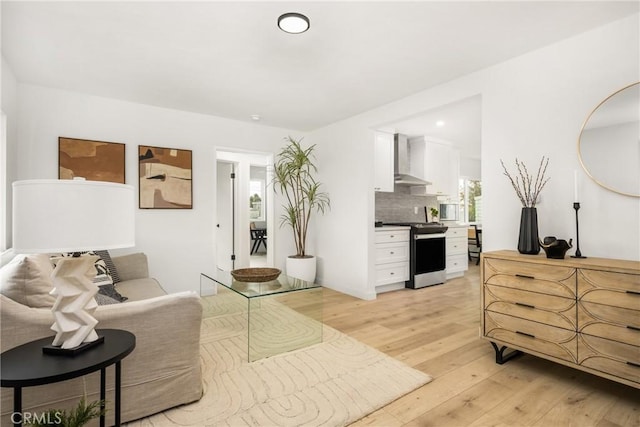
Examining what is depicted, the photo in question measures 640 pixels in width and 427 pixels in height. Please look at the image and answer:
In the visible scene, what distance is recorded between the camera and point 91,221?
50.3 inches

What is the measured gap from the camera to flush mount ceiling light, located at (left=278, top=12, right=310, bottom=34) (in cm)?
207

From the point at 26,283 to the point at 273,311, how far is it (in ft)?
7.72

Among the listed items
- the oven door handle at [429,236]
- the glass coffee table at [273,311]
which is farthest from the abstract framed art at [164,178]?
the oven door handle at [429,236]

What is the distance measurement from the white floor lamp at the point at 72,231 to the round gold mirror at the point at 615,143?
293cm

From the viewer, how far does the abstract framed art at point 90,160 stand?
3.45 metres

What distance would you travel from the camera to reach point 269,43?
246 cm

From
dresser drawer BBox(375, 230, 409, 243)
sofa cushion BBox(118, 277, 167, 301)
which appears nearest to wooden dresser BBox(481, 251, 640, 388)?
dresser drawer BBox(375, 230, 409, 243)

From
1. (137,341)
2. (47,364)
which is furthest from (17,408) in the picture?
(137,341)

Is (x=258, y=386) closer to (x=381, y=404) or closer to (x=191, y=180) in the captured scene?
(x=381, y=404)

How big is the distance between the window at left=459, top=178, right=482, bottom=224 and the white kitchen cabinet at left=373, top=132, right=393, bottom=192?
3.39 metres

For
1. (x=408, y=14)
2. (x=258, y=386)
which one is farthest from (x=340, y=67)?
(x=258, y=386)

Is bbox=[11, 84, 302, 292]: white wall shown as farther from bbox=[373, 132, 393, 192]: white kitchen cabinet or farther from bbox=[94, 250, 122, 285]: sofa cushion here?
bbox=[373, 132, 393, 192]: white kitchen cabinet

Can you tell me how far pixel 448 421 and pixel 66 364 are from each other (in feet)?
6.00

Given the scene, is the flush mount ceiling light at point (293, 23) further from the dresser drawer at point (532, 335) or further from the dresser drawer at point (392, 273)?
the dresser drawer at point (392, 273)
